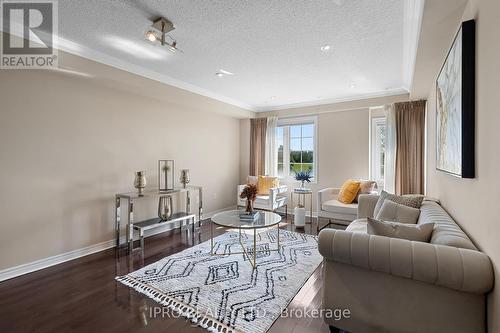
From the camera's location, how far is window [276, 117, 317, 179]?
526 cm

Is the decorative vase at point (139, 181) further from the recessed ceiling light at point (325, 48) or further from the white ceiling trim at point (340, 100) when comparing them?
the white ceiling trim at point (340, 100)

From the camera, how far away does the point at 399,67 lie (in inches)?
124

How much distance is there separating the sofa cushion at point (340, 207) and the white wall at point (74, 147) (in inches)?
107

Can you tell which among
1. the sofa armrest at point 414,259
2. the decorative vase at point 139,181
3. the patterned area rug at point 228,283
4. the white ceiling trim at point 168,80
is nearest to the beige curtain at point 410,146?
the white ceiling trim at point 168,80

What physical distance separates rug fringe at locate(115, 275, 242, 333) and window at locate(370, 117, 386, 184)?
4.02m

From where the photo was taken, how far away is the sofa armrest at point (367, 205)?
3.18m

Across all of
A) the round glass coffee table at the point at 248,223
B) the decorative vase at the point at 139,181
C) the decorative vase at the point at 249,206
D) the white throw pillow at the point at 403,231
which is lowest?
the round glass coffee table at the point at 248,223

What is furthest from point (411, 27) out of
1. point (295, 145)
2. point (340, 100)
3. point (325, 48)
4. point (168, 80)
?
point (295, 145)

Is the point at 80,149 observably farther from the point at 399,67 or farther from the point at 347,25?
the point at 399,67

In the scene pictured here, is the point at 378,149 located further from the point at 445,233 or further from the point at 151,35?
the point at 151,35

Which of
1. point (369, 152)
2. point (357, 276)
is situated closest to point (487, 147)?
point (357, 276)

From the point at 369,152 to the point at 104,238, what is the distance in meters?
4.68

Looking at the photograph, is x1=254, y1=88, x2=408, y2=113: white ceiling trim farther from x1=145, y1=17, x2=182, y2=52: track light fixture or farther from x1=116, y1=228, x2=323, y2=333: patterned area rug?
x1=145, y1=17, x2=182, y2=52: track light fixture

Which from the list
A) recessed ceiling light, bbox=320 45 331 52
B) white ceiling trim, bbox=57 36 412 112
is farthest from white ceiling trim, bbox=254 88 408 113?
recessed ceiling light, bbox=320 45 331 52
